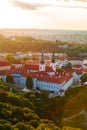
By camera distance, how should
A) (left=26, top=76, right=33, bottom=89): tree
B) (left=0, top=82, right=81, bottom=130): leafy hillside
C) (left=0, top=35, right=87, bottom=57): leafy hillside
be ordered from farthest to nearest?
1. (left=0, top=35, right=87, bottom=57): leafy hillside
2. (left=26, top=76, right=33, bottom=89): tree
3. (left=0, top=82, right=81, bottom=130): leafy hillside

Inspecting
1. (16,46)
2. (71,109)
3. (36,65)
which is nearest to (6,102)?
(71,109)

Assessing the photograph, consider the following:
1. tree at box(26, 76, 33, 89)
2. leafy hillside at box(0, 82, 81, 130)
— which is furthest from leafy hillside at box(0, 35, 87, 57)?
leafy hillside at box(0, 82, 81, 130)

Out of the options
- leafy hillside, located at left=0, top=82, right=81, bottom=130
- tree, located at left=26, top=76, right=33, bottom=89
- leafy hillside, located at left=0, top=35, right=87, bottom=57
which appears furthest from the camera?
leafy hillside, located at left=0, top=35, right=87, bottom=57

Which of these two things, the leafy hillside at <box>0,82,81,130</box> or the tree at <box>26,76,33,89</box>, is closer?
the leafy hillside at <box>0,82,81,130</box>

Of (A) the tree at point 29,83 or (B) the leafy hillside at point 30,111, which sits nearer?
(B) the leafy hillside at point 30,111

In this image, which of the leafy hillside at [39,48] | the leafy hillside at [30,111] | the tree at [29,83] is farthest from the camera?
the leafy hillside at [39,48]

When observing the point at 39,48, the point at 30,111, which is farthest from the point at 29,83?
the point at 39,48

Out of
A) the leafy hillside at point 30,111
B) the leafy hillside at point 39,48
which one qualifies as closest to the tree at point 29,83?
the leafy hillside at point 30,111

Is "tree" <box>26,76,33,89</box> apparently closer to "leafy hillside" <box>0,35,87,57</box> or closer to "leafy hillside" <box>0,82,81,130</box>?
"leafy hillside" <box>0,82,81,130</box>

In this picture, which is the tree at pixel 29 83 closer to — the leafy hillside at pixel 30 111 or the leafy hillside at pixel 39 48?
the leafy hillside at pixel 30 111

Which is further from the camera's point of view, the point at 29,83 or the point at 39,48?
the point at 39,48

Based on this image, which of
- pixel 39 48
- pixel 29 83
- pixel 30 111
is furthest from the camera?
pixel 39 48

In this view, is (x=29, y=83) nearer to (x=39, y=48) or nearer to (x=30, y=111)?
(x=30, y=111)

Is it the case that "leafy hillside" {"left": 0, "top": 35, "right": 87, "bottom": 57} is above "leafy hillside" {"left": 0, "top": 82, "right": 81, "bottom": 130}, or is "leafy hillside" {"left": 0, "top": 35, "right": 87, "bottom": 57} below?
below
